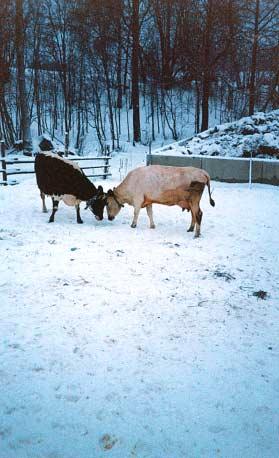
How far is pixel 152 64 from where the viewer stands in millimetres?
24844

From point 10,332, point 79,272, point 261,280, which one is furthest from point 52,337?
point 261,280

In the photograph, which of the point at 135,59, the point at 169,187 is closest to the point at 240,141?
the point at 169,187

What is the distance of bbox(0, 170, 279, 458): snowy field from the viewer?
2539 mm

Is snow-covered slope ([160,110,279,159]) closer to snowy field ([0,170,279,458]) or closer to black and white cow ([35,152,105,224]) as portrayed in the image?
black and white cow ([35,152,105,224])

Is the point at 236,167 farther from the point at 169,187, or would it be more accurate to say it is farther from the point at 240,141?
the point at 169,187

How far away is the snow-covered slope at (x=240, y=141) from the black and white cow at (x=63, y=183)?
6763mm

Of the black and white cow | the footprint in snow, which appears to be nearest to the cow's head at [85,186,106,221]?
the black and white cow

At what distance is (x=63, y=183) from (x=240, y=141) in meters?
8.92

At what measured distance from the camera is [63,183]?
24.9 feet

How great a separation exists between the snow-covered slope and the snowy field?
8061 mm

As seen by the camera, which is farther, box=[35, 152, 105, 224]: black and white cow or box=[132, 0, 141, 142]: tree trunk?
box=[132, 0, 141, 142]: tree trunk

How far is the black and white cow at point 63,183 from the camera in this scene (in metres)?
7.55

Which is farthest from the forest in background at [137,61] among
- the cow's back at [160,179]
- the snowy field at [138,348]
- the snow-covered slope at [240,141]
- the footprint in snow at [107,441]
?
the footprint in snow at [107,441]

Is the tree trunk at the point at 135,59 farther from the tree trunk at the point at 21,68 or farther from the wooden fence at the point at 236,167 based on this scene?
the wooden fence at the point at 236,167
